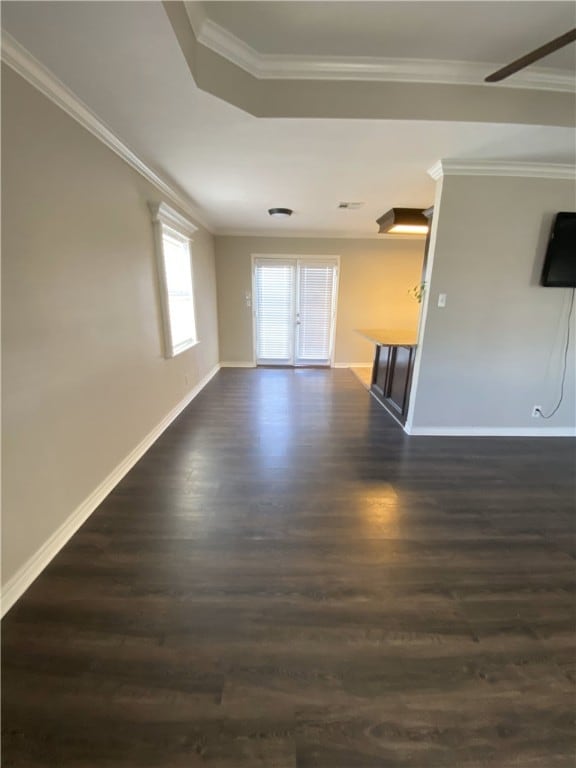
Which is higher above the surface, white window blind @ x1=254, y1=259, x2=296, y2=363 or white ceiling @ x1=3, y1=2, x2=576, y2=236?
white ceiling @ x1=3, y1=2, x2=576, y2=236

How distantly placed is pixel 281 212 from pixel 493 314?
9.21 ft

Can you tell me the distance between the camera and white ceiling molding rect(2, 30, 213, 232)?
1368mm

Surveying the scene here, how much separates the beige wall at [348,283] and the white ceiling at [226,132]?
5.93 ft

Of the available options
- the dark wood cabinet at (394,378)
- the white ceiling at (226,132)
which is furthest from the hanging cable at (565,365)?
the dark wood cabinet at (394,378)

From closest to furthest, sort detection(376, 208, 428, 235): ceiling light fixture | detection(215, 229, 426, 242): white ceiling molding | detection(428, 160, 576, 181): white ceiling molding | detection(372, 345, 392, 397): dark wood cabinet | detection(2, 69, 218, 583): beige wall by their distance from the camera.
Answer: detection(2, 69, 218, 583): beige wall, detection(428, 160, 576, 181): white ceiling molding, detection(376, 208, 428, 235): ceiling light fixture, detection(372, 345, 392, 397): dark wood cabinet, detection(215, 229, 426, 242): white ceiling molding

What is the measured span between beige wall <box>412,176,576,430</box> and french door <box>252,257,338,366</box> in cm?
308

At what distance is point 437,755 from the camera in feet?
A: 3.30

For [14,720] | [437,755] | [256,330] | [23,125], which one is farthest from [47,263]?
[256,330]

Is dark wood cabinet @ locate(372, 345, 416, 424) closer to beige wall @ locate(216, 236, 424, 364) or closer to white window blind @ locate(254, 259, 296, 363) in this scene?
beige wall @ locate(216, 236, 424, 364)

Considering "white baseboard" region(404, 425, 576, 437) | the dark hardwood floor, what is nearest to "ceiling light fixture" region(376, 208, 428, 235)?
"white baseboard" region(404, 425, 576, 437)

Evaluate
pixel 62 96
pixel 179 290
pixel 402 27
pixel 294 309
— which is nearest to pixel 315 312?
pixel 294 309

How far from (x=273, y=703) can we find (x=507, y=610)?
1.15 metres

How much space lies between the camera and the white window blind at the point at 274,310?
18.9 feet

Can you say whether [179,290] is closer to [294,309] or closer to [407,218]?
[294,309]
